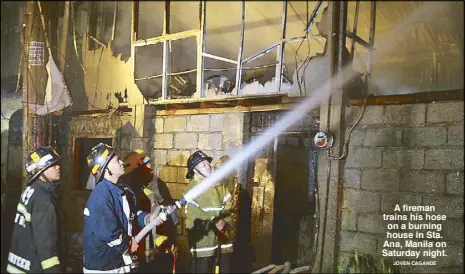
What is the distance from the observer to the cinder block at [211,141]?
6320mm

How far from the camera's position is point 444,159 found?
4.57 m

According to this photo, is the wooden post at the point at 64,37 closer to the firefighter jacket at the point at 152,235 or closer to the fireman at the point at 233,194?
the firefighter jacket at the point at 152,235

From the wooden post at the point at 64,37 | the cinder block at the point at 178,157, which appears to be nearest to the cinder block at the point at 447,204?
the cinder block at the point at 178,157

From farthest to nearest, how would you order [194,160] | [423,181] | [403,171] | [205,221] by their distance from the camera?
[194,160]
[205,221]
[403,171]
[423,181]

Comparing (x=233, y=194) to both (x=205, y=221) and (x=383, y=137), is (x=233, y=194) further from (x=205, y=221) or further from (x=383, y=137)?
(x=383, y=137)

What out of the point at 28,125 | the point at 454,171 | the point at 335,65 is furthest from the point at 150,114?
the point at 454,171

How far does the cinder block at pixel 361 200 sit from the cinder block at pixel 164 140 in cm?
331

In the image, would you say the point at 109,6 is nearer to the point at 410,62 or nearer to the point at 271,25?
the point at 271,25

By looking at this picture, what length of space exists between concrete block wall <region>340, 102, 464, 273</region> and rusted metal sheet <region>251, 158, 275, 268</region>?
58.0 inches

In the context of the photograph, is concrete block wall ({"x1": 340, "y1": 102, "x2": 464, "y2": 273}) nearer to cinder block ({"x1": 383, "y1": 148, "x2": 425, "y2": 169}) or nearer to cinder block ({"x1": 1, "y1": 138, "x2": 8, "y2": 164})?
cinder block ({"x1": 383, "y1": 148, "x2": 425, "y2": 169})

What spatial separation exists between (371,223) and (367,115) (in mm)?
1578

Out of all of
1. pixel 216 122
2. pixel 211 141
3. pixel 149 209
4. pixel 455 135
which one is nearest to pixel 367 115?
pixel 455 135

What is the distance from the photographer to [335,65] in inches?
207

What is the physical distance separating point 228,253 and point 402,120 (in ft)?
11.2
